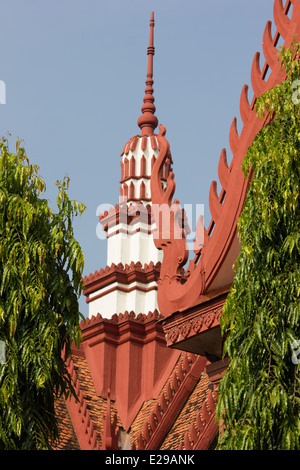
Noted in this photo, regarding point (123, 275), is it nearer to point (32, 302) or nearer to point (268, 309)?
point (32, 302)

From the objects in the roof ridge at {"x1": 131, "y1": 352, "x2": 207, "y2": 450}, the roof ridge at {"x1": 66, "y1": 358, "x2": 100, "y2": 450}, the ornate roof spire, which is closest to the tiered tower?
the ornate roof spire

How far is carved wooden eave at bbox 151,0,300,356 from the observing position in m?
14.2

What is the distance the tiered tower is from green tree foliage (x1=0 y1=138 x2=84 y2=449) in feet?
48.2

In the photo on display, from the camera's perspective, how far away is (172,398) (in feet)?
80.6

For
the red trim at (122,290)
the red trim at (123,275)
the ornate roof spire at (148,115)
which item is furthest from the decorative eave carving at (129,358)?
the ornate roof spire at (148,115)

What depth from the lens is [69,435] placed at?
2470 centimetres

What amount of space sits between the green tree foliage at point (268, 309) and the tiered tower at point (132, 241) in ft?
55.0

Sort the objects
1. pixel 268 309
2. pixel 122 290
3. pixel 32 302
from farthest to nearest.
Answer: pixel 122 290, pixel 32 302, pixel 268 309

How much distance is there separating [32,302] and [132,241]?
707 inches

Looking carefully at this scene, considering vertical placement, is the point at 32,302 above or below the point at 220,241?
below

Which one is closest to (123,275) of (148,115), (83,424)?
(148,115)

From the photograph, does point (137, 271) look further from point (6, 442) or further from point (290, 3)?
point (6, 442)

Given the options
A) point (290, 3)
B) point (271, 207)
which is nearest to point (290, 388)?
point (271, 207)

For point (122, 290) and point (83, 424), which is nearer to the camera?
point (83, 424)
